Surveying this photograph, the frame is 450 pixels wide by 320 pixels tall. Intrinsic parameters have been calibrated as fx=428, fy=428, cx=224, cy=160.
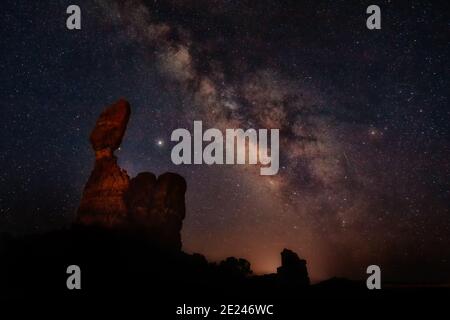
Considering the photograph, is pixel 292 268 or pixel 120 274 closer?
pixel 120 274

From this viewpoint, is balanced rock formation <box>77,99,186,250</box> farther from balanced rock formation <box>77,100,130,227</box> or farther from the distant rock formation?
the distant rock formation

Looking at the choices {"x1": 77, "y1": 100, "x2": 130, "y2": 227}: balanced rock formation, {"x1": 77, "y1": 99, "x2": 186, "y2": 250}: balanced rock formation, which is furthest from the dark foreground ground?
{"x1": 77, "y1": 100, "x2": 130, "y2": 227}: balanced rock formation

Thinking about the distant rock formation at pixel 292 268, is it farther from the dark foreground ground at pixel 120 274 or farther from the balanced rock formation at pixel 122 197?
the balanced rock formation at pixel 122 197

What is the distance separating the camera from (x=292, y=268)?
209 feet

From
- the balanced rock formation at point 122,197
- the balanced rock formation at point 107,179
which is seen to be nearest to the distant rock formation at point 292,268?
the balanced rock formation at point 122,197

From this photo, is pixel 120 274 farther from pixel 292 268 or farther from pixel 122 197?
pixel 292 268

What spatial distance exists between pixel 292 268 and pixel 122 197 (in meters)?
27.0

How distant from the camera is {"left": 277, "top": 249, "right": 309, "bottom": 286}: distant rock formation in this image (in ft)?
202

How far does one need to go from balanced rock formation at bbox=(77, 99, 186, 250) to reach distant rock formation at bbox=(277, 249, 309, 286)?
15896 mm

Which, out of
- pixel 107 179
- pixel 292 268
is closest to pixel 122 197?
pixel 107 179

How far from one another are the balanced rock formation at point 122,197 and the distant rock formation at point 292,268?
52.2ft
